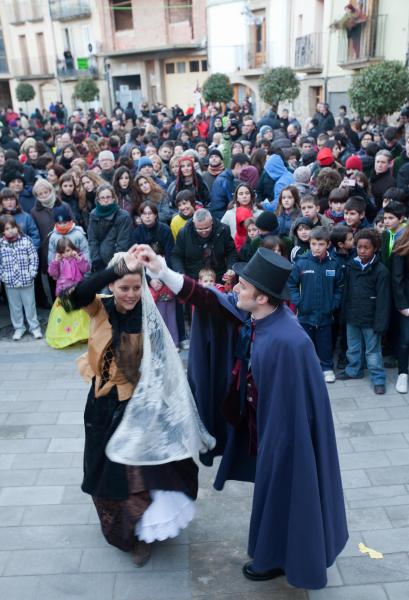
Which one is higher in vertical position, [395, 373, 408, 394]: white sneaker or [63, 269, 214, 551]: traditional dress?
[63, 269, 214, 551]: traditional dress

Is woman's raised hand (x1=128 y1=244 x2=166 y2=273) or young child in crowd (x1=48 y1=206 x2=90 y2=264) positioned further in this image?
young child in crowd (x1=48 y1=206 x2=90 y2=264)

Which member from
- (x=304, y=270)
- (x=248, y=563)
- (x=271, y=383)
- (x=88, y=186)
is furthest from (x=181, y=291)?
(x=88, y=186)

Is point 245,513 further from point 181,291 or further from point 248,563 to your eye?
point 181,291

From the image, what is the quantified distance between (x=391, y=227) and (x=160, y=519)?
3661 millimetres

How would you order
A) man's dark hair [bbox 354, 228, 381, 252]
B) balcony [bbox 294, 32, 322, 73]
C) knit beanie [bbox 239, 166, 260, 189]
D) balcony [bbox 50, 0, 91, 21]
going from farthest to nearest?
1. balcony [bbox 50, 0, 91, 21]
2. balcony [bbox 294, 32, 322, 73]
3. knit beanie [bbox 239, 166, 260, 189]
4. man's dark hair [bbox 354, 228, 381, 252]

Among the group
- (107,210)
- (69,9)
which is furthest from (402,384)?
(69,9)

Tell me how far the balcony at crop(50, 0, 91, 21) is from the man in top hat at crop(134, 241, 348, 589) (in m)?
33.3

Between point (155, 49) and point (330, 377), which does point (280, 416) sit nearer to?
point (330, 377)

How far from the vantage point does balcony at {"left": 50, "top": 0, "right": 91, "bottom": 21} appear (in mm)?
32066

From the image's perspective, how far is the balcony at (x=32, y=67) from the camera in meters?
35.8

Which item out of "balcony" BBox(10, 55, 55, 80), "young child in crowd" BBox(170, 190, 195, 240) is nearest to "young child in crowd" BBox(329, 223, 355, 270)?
"young child in crowd" BBox(170, 190, 195, 240)

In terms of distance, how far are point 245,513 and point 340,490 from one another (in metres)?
1.00

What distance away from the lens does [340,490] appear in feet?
10.5

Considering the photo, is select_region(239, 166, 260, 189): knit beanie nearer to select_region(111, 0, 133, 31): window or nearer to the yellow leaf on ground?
the yellow leaf on ground
